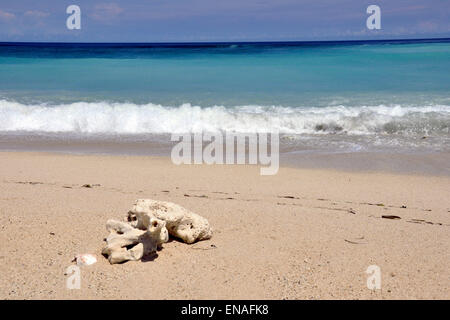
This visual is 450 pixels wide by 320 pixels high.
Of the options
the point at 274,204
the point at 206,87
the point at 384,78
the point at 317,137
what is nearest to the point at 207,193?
the point at 274,204

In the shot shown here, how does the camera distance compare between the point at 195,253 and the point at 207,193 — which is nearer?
the point at 195,253

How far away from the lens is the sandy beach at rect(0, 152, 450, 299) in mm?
3473

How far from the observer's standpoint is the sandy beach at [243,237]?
3.47m

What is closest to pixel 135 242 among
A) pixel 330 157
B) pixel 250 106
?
pixel 330 157

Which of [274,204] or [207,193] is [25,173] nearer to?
[207,193]

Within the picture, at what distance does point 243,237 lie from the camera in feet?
14.5

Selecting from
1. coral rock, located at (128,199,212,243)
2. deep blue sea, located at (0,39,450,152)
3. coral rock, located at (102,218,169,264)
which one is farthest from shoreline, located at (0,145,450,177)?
coral rock, located at (102,218,169,264)

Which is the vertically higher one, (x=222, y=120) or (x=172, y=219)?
(x=222, y=120)

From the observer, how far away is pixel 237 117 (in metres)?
12.7

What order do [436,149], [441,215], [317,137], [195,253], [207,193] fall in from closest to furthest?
1. [195,253]
2. [441,215]
3. [207,193]
4. [436,149]
5. [317,137]

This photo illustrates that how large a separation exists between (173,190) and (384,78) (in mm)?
17525

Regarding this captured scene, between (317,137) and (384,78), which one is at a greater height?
(384,78)

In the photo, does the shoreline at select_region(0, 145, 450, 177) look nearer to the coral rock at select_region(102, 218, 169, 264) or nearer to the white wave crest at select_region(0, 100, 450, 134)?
the white wave crest at select_region(0, 100, 450, 134)

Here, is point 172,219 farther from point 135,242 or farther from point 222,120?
point 222,120
